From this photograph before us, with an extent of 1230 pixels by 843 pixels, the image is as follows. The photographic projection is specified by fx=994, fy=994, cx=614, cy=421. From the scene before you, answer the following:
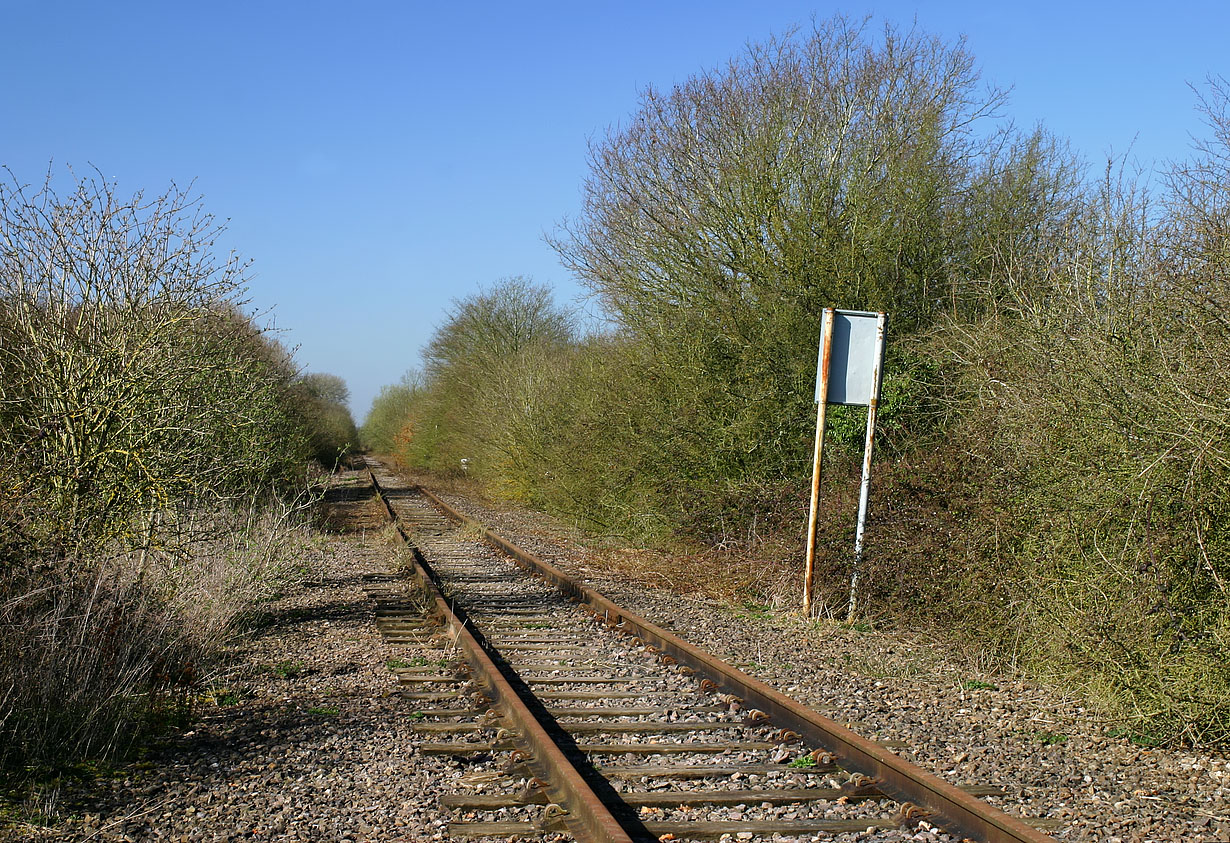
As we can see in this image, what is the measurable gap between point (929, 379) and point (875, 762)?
22.5 feet

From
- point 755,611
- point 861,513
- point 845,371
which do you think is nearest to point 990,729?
point 861,513

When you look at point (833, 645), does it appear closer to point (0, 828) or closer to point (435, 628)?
point (435, 628)

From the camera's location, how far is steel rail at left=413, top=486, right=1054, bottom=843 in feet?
13.9

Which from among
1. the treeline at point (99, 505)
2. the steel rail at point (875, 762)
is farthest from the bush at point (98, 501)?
the steel rail at point (875, 762)

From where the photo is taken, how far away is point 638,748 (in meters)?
5.59

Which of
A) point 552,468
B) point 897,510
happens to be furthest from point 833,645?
point 552,468

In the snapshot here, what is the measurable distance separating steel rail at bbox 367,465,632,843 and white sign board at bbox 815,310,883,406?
4288 mm

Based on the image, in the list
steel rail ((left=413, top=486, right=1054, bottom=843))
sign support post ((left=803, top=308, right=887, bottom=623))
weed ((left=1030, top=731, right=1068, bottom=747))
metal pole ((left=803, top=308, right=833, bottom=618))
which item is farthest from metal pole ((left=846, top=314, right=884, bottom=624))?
weed ((left=1030, top=731, right=1068, bottom=747))

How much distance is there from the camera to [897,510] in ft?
30.4

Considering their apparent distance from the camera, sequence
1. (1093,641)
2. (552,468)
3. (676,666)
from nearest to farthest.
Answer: (1093,641) < (676,666) < (552,468)

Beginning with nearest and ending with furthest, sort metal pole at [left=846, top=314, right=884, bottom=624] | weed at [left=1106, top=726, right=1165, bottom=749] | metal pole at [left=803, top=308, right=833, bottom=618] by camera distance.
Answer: weed at [left=1106, top=726, right=1165, bottom=749], metal pole at [left=846, top=314, right=884, bottom=624], metal pole at [left=803, top=308, right=833, bottom=618]

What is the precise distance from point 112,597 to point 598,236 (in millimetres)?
11122

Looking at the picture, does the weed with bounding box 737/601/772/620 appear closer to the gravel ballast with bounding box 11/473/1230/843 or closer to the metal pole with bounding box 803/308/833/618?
the metal pole with bounding box 803/308/833/618

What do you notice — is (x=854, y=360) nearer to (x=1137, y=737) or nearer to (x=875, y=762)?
(x=1137, y=737)
